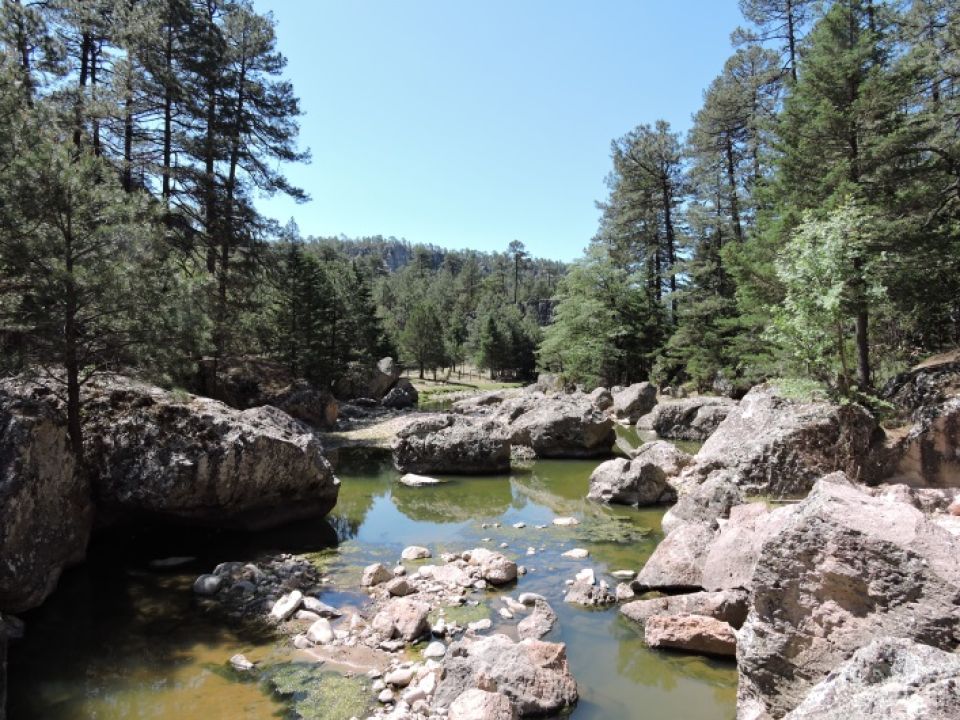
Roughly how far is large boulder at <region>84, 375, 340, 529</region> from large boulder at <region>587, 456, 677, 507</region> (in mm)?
6929

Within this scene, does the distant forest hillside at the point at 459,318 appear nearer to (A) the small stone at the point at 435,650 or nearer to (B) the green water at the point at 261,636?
(B) the green water at the point at 261,636

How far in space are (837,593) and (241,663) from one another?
21.4 feet

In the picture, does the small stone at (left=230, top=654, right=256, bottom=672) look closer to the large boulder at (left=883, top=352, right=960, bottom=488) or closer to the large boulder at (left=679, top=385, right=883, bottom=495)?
the large boulder at (left=679, top=385, right=883, bottom=495)

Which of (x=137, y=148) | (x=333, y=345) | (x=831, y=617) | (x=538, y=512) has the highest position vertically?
(x=137, y=148)

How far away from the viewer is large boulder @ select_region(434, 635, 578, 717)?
5.99 meters

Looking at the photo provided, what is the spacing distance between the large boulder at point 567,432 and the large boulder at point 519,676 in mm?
13974

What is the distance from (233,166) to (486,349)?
45.3 meters

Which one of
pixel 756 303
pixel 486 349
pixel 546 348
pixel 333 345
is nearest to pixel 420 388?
pixel 486 349

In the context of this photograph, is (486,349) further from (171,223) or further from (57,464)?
(57,464)

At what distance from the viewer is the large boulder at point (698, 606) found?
7508 millimetres

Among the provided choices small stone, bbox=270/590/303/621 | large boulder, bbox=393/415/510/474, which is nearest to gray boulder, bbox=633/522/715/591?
small stone, bbox=270/590/303/621

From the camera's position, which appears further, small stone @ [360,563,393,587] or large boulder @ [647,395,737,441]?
large boulder @ [647,395,737,441]

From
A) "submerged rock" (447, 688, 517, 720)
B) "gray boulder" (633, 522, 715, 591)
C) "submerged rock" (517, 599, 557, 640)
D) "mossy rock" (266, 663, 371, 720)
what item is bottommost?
"mossy rock" (266, 663, 371, 720)

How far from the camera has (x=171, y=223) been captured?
20.7m
